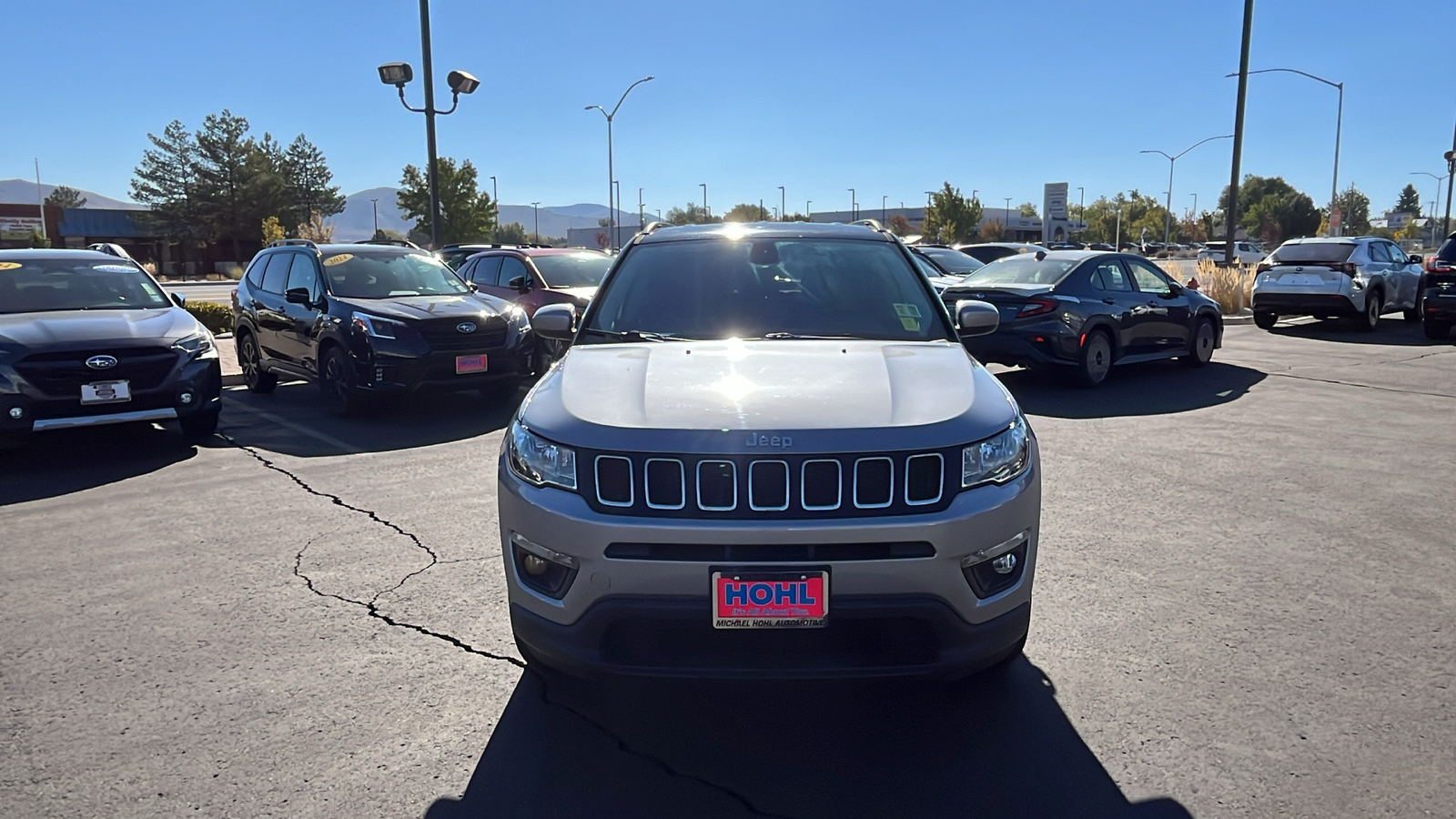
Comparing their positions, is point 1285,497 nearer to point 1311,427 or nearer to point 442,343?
point 1311,427

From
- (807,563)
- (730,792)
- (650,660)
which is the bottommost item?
(730,792)

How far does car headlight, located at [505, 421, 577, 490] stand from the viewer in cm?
295

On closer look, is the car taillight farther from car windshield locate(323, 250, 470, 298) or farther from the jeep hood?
the jeep hood

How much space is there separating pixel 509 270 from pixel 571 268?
0.92m

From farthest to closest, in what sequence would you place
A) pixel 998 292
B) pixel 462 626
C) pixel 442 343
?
pixel 998 292 → pixel 442 343 → pixel 462 626

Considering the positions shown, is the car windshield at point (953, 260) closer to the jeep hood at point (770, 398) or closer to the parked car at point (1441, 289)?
the parked car at point (1441, 289)

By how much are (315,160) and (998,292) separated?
259 ft

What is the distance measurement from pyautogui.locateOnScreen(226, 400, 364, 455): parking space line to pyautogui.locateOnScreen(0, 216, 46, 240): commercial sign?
76537mm

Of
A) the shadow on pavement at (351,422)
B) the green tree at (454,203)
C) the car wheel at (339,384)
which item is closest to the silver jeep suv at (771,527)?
the shadow on pavement at (351,422)

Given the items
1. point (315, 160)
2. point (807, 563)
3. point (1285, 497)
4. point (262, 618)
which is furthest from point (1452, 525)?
point (315, 160)

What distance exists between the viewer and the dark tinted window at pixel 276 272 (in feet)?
34.8

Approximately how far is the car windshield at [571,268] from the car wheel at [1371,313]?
12932mm

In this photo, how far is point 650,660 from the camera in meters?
2.81

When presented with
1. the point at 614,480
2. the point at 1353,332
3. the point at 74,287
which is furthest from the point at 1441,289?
the point at 74,287
